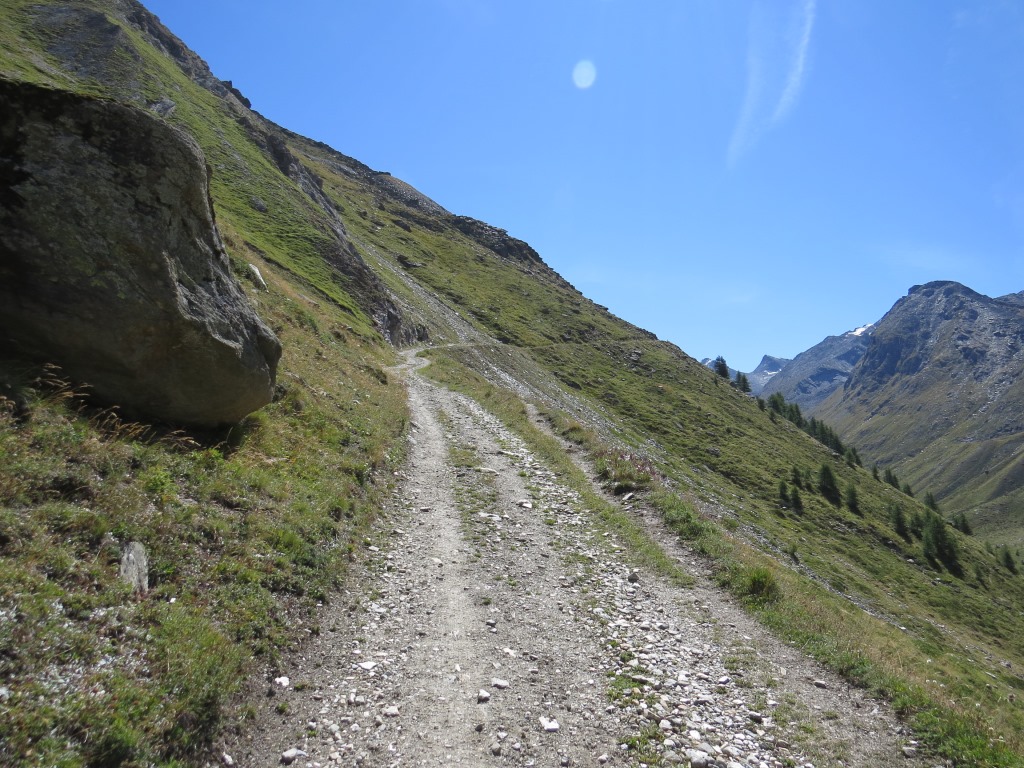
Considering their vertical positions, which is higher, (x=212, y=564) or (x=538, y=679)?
(x=538, y=679)

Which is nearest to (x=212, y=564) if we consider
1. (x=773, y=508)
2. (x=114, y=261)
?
(x=114, y=261)

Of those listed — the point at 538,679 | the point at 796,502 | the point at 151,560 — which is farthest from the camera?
the point at 796,502

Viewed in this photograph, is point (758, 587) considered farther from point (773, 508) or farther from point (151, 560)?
point (773, 508)

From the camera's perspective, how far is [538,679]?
919cm

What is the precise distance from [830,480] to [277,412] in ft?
357

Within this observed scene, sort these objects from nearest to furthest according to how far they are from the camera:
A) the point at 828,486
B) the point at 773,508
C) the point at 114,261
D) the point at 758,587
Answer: the point at 114,261, the point at 758,587, the point at 773,508, the point at 828,486

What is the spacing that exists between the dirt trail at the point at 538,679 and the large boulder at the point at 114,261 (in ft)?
20.5

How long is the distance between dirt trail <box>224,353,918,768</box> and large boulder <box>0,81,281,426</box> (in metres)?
6.25

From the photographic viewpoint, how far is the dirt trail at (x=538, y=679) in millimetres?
7512

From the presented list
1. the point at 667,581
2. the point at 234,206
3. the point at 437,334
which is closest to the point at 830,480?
the point at 437,334

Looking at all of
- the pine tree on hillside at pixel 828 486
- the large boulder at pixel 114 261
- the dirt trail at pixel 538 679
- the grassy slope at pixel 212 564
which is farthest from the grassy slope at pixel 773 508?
the large boulder at pixel 114 261

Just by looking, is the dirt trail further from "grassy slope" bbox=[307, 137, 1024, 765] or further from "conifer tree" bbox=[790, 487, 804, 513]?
"conifer tree" bbox=[790, 487, 804, 513]

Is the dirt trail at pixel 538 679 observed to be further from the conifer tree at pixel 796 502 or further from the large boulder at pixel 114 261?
the conifer tree at pixel 796 502

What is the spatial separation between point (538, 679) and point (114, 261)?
12032 millimetres
